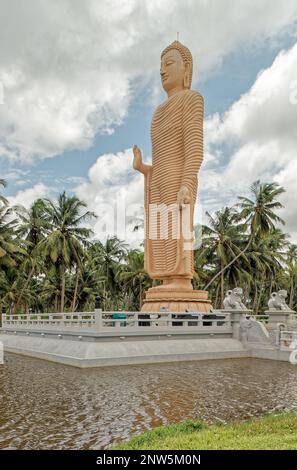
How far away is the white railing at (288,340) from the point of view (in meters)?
17.3

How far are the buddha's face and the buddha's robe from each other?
998mm

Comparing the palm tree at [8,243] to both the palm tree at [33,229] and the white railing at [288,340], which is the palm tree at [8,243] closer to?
the palm tree at [33,229]

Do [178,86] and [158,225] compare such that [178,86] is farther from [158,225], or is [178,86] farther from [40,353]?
[40,353]

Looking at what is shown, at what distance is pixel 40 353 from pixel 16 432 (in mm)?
10376

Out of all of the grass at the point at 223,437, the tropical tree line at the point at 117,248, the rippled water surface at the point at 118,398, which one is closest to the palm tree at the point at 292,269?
the tropical tree line at the point at 117,248

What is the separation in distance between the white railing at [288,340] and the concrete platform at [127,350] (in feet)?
5.71

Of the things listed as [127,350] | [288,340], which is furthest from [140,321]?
[288,340]

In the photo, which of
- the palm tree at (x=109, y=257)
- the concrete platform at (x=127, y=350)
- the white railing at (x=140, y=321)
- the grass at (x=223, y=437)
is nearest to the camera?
the grass at (x=223, y=437)

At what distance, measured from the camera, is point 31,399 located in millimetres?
9523

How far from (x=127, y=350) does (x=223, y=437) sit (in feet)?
32.2

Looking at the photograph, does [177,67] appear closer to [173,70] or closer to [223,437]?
[173,70]

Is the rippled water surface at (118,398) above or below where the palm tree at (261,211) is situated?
below

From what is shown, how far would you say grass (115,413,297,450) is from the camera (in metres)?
5.53
